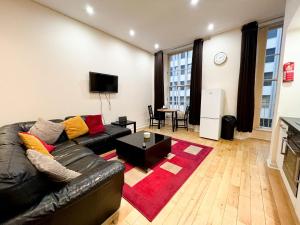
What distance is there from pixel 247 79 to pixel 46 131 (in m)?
4.66

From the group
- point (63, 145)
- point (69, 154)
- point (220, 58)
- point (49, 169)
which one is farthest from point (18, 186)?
point (220, 58)

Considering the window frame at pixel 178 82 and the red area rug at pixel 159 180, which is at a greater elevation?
the window frame at pixel 178 82

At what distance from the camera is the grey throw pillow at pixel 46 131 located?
88.2 inches

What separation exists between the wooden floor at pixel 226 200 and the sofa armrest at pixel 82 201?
33 cm

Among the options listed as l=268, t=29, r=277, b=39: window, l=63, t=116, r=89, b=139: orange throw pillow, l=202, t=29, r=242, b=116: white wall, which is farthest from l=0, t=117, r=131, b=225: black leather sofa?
l=268, t=29, r=277, b=39: window

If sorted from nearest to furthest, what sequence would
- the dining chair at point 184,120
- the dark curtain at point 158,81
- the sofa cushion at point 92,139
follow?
1. the sofa cushion at point 92,139
2. the dining chair at point 184,120
3. the dark curtain at point 158,81

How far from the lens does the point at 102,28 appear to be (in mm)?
3658

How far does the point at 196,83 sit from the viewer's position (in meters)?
4.50

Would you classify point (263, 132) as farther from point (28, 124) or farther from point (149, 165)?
point (28, 124)

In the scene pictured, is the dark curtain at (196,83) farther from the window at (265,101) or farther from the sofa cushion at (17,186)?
the sofa cushion at (17,186)

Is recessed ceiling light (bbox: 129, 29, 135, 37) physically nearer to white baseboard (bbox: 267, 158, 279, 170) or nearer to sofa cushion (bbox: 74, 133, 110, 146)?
sofa cushion (bbox: 74, 133, 110, 146)

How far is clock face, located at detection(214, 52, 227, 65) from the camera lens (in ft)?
13.1

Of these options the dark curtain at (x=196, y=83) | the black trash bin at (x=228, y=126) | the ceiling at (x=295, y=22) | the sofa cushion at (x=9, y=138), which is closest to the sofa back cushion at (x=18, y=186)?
the sofa cushion at (x=9, y=138)

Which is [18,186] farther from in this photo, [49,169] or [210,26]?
[210,26]
